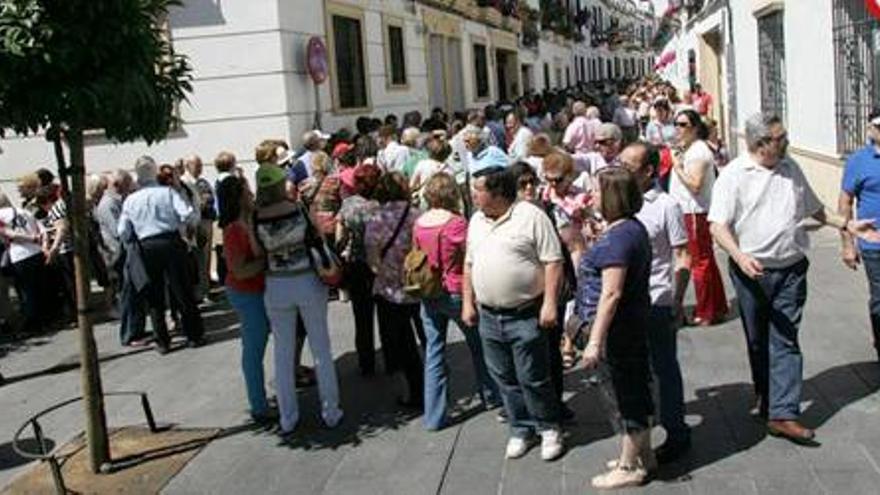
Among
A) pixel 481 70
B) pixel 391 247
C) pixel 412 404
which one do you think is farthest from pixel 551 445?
pixel 481 70

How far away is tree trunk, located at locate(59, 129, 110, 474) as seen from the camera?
5.42 m

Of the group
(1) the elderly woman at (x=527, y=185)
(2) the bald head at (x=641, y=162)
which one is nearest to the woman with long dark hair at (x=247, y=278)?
(1) the elderly woman at (x=527, y=185)

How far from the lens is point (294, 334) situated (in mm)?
5902

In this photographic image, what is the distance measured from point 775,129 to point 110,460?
406 cm

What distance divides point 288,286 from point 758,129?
2.71 m

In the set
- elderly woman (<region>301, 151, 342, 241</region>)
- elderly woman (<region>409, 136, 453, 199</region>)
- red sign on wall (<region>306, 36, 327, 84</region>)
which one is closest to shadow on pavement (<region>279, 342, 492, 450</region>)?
elderly woman (<region>301, 151, 342, 241</region>)

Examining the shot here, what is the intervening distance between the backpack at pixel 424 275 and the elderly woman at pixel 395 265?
1.20 ft

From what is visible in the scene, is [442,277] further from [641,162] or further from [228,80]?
[228,80]

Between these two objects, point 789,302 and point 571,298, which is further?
point 571,298

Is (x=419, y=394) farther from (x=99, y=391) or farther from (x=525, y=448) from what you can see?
(x=99, y=391)

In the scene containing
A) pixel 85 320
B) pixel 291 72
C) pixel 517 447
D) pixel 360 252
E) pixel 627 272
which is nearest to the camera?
pixel 627 272

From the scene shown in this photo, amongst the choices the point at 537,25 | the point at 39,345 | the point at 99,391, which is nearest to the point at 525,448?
the point at 99,391

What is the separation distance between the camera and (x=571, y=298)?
557 cm

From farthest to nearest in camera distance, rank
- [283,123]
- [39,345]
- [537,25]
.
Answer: [537,25] < [283,123] < [39,345]
